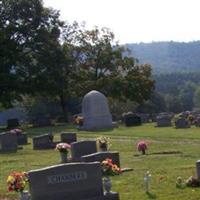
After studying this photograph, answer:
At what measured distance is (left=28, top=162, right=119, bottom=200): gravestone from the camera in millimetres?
12609

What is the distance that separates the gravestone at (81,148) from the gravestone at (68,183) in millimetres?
8638

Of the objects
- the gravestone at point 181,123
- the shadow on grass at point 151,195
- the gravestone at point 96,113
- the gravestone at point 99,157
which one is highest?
the gravestone at point 96,113

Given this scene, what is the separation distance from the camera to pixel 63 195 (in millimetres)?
12805

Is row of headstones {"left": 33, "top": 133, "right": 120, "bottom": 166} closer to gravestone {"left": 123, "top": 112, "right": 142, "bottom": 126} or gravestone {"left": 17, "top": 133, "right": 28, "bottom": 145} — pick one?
gravestone {"left": 17, "top": 133, "right": 28, "bottom": 145}

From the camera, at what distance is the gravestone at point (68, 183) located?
12609 millimetres

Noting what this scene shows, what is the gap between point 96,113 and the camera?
4684 cm

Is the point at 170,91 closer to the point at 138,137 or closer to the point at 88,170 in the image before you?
the point at 138,137

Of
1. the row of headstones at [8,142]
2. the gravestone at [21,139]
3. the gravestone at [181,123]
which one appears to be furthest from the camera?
Answer: the gravestone at [181,123]

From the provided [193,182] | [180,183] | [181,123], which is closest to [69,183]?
[180,183]

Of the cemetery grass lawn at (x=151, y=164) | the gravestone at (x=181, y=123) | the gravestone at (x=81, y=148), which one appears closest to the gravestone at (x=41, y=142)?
the cemetery grass lawn at (x=151, y=164)

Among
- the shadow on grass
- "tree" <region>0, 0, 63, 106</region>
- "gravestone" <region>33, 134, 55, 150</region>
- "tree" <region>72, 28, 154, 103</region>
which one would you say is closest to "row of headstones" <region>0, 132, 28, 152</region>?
"gravestone" <region>33, 134, 55, 150</region>

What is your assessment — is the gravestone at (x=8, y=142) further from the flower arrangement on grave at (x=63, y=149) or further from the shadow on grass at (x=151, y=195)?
the shadow on grass at (x=151, y=195)

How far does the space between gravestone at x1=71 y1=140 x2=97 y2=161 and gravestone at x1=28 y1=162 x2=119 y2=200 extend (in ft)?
28.3

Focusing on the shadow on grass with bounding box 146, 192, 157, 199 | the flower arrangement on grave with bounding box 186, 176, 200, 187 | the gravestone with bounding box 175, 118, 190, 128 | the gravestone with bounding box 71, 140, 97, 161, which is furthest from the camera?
the gravestone with bounding box 175, 118, 190, 128
